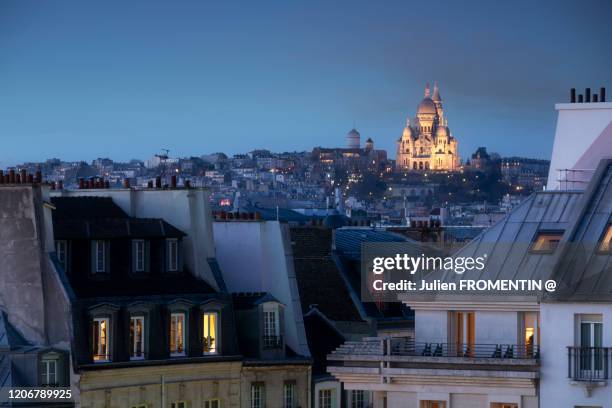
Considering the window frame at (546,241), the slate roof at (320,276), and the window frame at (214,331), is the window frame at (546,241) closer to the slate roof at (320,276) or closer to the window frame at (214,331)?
the window frame at (214,331)

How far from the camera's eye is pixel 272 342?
48031 mm

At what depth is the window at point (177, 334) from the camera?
4550cm

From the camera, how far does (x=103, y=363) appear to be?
144 feet

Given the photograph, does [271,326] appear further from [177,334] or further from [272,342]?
[177,334]

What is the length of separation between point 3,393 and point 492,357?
33.0 feet

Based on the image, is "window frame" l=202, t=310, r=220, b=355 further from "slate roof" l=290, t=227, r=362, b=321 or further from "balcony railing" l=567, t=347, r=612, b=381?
"balcony railing" l=567, t=347, r=612, b=381

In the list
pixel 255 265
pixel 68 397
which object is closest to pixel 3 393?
pixel 68 397

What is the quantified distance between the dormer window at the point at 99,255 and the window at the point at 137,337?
1.53m

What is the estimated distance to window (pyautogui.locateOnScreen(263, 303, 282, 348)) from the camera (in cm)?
4800

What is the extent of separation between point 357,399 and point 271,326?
2903 mm

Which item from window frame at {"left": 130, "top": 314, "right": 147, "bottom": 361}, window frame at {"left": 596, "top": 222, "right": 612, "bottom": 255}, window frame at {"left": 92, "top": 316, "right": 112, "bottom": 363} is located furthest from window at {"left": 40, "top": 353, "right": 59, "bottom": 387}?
window frame at {"left": 596, "top": 222, "right": 612, "bottom": 255}

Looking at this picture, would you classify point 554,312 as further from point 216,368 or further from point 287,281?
point 287,281

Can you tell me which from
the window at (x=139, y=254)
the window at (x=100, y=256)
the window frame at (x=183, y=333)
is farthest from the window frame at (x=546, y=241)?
the window at (x=139, y=254)

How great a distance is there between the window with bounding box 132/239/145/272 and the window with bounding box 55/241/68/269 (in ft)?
5.48
